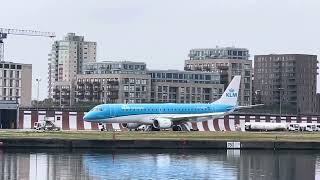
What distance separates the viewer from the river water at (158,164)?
63.8m

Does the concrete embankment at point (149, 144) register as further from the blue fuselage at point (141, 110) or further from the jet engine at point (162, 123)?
the jet engine at point (162, 123)

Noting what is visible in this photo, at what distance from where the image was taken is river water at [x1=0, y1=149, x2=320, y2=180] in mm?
63844

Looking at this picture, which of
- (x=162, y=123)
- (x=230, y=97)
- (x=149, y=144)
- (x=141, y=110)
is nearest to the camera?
(x=149, y=144)

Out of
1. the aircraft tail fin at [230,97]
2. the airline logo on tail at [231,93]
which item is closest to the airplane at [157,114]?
the aircraft tail fin at [230,97]

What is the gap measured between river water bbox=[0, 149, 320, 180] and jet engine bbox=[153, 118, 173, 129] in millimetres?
34081

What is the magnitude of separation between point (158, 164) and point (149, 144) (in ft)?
68.2

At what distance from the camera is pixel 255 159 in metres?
82.3

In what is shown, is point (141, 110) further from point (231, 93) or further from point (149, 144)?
point (149, 144)

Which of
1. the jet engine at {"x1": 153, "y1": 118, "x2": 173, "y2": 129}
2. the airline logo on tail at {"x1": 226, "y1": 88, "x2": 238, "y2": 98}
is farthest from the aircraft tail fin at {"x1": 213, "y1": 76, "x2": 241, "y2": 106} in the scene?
the jet engine at {"x1": 153, "y1": 118, "x2": 173, "y2": 129}

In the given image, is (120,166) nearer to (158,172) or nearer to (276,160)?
(158,172)

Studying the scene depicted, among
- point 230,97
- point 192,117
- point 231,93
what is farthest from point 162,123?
point 231,93

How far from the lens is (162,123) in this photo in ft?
418

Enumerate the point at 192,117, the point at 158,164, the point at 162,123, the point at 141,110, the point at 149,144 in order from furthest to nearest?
the point at 192,117
the point at 141,110
the point at 162,123
the point at 149,144
the point at 158,164

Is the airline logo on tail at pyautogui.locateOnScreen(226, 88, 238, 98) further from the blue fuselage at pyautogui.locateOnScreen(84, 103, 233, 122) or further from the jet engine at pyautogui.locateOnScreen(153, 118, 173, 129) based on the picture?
the jet engine at pyautogui.locateOnScreen(153, 118, 173, 129)
